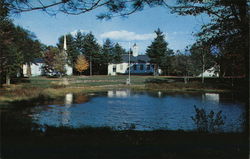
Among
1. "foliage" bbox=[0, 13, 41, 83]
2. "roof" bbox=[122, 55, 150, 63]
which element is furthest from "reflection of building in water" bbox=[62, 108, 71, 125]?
"roof" bbox=[122, 55, 150, 63]

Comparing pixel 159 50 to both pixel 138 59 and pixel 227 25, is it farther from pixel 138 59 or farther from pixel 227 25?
pixel 227 25

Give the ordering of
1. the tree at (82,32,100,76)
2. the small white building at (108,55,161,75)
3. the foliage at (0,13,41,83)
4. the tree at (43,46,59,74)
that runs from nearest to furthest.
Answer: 1. the foliage at (0,13,41,83)
2. the tree at (43,46,59,74)
3. the tree at (82,32,100,76)
4. the small white building at (108,55,161,75)

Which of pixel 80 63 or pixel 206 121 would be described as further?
pixel 80 63

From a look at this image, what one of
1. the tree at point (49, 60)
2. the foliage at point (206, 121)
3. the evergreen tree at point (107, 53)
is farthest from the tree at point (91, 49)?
the foliage at point (206, 121)

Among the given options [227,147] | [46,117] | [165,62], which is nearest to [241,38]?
[227,147]

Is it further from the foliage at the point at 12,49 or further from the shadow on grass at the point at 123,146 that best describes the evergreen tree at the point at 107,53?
the shadow on grass at the point at 123,146

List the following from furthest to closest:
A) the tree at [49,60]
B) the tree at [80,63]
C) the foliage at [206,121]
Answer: the tree at [80,63], the tree at [49,60], the foliage at [206,121]

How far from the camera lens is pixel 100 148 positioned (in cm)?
600

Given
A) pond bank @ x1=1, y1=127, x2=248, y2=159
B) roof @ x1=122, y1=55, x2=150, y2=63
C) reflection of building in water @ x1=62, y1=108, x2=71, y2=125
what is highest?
roof @ x1=122, y1=55, x2=150, y2=63

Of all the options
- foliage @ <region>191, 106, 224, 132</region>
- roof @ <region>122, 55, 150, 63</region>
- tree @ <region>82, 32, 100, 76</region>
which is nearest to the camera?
foliage @ <region>191, 106, 224, 132</region>

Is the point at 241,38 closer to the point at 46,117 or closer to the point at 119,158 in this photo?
the point at 119,158

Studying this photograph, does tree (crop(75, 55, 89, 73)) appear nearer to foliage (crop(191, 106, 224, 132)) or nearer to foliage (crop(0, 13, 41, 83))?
foliage (crop(0, 13, 41, 83))

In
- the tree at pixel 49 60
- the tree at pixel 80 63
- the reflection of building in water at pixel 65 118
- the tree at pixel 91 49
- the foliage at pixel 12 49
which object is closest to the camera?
the reflection of building in water at pixel 65 118

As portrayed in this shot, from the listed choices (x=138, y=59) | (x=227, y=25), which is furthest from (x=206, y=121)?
(x=138, y=59)
